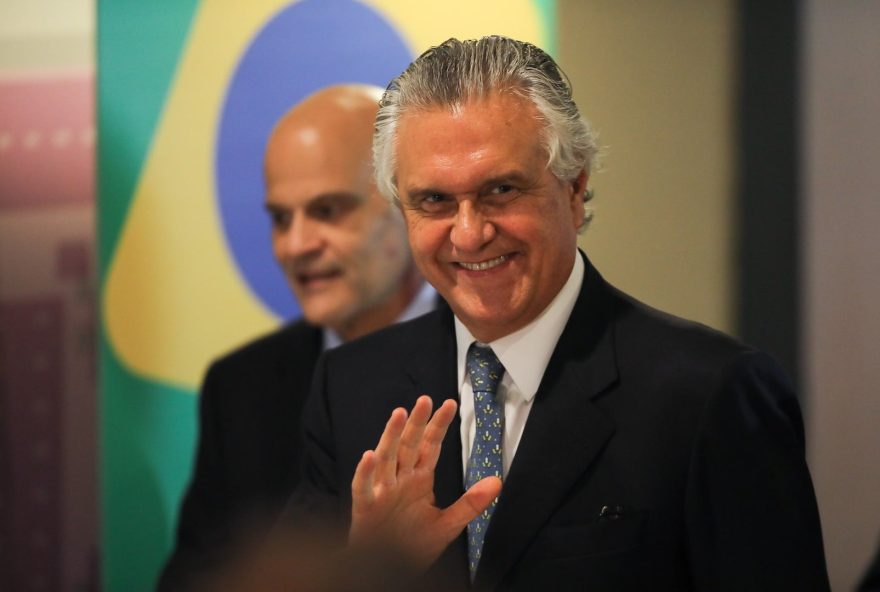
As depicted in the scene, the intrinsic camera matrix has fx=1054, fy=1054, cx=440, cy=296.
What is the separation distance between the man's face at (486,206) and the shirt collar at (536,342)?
35mm

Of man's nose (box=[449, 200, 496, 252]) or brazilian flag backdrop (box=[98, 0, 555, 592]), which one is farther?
brazilian flag backdrop (box=[98, 0, 555, 592])

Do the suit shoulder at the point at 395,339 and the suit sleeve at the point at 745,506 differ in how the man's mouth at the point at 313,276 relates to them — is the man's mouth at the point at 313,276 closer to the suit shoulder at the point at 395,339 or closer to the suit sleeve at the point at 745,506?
the suit shoulder at the point at 395,339

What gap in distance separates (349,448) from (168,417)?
1.62 feet

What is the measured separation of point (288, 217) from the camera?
2018 millimetres

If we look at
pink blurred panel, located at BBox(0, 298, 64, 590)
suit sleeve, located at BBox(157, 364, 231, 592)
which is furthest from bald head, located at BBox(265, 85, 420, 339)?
pink blurred panel, located at BBox(0, 298, 64, 590)

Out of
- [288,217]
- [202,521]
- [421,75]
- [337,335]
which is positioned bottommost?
[202,521]

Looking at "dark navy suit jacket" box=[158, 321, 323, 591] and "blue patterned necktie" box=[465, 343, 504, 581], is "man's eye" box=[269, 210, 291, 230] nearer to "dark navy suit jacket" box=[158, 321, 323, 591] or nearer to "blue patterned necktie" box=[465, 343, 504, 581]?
"dark navy suit jacket" box=[158, 321, 323, 591]

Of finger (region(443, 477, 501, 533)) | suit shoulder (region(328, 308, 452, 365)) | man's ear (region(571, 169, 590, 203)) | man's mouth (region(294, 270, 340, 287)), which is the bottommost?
finger (region(443, 477, 501, 533))

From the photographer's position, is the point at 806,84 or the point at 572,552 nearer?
the point at 572,552

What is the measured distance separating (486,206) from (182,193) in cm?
76

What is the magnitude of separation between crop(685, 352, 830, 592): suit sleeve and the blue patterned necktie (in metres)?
0.31

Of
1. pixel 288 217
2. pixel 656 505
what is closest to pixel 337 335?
pixel 288 217

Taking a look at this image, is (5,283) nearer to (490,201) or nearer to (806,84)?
(490,201)

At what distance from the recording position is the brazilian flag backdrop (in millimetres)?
2025
